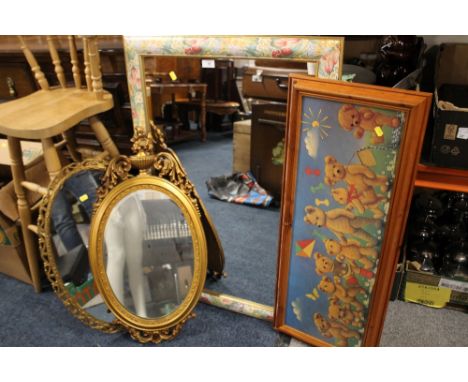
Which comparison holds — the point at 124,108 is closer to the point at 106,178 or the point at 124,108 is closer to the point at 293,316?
the point at 106,178

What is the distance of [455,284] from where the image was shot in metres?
1.46

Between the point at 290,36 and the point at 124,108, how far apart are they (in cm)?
91

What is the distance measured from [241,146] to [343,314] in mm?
1033

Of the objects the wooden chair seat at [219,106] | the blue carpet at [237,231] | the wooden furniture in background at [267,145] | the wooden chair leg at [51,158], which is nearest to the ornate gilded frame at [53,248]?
the wooden chair leg at [51,158]

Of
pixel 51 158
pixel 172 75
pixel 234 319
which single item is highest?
pixel 172 75

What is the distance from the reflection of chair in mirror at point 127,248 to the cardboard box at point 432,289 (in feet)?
3.73

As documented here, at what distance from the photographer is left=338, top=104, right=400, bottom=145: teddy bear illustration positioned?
903 mm

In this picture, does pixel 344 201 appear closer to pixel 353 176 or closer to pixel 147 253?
pixel 353 176

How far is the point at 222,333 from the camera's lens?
4.57 feet

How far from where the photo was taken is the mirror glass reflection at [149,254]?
4.34 feet

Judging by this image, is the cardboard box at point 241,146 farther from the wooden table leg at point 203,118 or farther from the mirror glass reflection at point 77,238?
the mirror glass reflection at point 77,238

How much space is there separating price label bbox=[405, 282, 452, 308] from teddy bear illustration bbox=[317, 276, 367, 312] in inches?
20.2

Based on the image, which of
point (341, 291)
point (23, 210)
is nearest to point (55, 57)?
point (23, 210)

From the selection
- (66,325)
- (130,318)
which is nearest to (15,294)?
(66,325)
